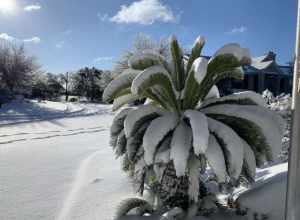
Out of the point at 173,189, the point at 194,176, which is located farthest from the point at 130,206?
the point at 194,176

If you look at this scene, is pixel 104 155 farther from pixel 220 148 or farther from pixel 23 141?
pixel 220 148

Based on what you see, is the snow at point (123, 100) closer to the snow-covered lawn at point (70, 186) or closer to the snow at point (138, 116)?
the snow at point (138, 116)

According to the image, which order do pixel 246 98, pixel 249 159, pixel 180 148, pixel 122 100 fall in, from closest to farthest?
1. pixel 180 148
2. pixel 249 159
3. pixel 246 98
4. pixel 122 100

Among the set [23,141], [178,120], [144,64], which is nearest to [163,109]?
[178,120]

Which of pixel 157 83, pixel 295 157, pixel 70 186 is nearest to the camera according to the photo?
pixel 295 157

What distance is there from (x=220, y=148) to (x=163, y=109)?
0.96 metres

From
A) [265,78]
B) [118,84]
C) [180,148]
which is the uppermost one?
[265,78]

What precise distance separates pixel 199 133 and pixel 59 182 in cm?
260

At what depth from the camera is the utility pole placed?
253 centimetres

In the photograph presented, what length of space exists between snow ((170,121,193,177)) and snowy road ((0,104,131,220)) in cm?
116

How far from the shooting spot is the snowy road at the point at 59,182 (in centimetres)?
344

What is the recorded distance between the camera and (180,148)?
9.49 ft

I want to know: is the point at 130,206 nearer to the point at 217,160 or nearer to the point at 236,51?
the point at 217,160

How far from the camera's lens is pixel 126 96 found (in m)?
3.86
